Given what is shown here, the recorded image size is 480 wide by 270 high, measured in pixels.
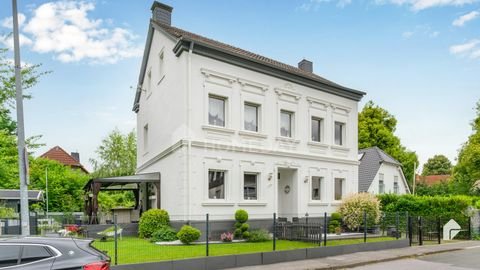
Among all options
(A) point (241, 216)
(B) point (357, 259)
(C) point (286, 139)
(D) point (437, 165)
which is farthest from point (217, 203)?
(D) point (437, 165)

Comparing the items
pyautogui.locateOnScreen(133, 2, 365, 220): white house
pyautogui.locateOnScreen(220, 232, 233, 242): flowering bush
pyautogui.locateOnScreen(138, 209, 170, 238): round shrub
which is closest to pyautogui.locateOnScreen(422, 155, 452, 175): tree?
pyautogui.locateOnScreen(133, 2, 365, 220): white house

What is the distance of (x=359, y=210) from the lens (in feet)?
67.6

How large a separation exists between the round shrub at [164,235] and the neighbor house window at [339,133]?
36.3 feet

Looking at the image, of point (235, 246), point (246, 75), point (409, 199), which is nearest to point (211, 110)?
point (246, 75)

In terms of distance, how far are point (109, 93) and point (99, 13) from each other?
6664 mm

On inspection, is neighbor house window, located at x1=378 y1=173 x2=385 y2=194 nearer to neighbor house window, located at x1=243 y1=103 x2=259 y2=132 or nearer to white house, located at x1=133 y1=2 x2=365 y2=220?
white house, located at x1=133 y1=2 x2=365 y2=220

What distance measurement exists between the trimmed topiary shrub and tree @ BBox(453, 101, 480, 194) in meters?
25.2

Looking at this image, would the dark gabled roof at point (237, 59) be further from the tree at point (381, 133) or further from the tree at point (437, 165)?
the tree at point (437, 165)

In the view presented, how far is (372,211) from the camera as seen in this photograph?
20.5 metres

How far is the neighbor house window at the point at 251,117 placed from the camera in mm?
19172

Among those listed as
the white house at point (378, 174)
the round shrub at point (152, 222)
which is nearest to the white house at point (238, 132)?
the round shrub at point (152, 222)

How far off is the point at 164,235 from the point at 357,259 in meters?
7.22

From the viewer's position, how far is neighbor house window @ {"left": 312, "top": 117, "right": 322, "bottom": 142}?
2206 centimetres

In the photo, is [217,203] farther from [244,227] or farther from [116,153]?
[116,153]
